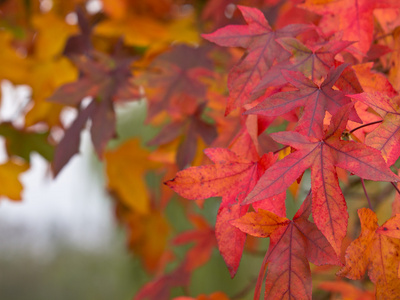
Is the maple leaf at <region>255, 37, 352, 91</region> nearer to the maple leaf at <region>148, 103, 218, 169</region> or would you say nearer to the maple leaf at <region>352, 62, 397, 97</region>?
the maple leaf at <region>352, 62, 397, 97</region>

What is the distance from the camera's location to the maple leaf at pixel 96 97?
59 cm

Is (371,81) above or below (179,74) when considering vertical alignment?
above

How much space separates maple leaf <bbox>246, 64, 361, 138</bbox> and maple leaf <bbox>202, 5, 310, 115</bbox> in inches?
2.2

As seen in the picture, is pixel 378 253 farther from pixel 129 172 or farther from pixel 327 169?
pixel 129 172

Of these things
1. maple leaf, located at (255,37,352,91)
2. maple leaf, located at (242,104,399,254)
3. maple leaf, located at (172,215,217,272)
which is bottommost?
maple leaf, located at (172,215,217,272)

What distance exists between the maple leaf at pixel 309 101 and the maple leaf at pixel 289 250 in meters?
0.07

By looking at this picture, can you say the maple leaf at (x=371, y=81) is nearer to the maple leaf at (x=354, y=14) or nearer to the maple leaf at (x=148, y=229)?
the maple leaf at (x=354, y=14)

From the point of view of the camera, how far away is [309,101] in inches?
13.7

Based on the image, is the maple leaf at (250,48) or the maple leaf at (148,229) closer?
the maple leaf at (250,48)

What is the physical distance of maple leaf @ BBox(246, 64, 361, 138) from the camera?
343mm

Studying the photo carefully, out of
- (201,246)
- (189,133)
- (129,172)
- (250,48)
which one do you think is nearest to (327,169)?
(250,48)

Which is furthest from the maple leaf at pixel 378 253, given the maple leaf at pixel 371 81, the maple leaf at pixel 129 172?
the maple leaf at pixel 129 172

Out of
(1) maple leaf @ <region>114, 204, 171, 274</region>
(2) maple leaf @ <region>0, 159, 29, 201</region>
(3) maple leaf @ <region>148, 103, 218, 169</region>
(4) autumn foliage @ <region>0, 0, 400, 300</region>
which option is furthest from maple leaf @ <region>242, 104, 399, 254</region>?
(1) maple leaf @ <region>114, 204, 171, 274</region>

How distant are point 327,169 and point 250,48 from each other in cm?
16
